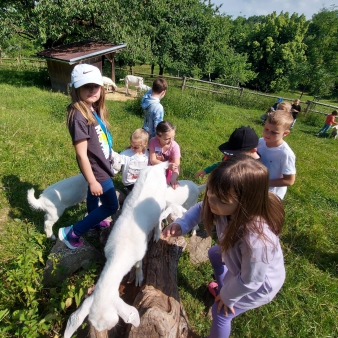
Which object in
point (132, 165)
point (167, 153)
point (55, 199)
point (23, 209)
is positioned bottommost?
point (23, 209)

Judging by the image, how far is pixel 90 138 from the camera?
96.1 inches

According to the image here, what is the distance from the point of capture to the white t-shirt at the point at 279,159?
2.81 m

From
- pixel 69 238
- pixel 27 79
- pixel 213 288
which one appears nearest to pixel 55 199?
pixel 69 238

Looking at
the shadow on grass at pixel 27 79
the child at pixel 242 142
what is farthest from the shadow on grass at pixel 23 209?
the shadow on grass at pixel 27 79

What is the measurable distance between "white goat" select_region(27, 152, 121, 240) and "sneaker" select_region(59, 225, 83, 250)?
526 millimetres

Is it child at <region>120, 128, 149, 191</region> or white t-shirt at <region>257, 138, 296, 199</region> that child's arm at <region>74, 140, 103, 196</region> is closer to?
child at <region>120, 128, 149, 191</region>

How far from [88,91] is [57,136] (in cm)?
441

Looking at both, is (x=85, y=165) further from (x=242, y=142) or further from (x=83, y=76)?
(x=242, y=142)

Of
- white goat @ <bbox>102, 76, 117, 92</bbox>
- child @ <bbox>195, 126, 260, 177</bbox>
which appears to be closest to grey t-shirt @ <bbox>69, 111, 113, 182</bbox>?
child @ <bbox>195, 126, 260, 177</bbox>

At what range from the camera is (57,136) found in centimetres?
620

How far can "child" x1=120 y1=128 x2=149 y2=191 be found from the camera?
3.70 meters

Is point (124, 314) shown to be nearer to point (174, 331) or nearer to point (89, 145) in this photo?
point (174, 331)

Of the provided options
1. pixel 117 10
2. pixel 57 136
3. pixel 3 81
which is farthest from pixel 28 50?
pixel 57 136

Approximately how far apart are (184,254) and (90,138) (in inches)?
83.5
